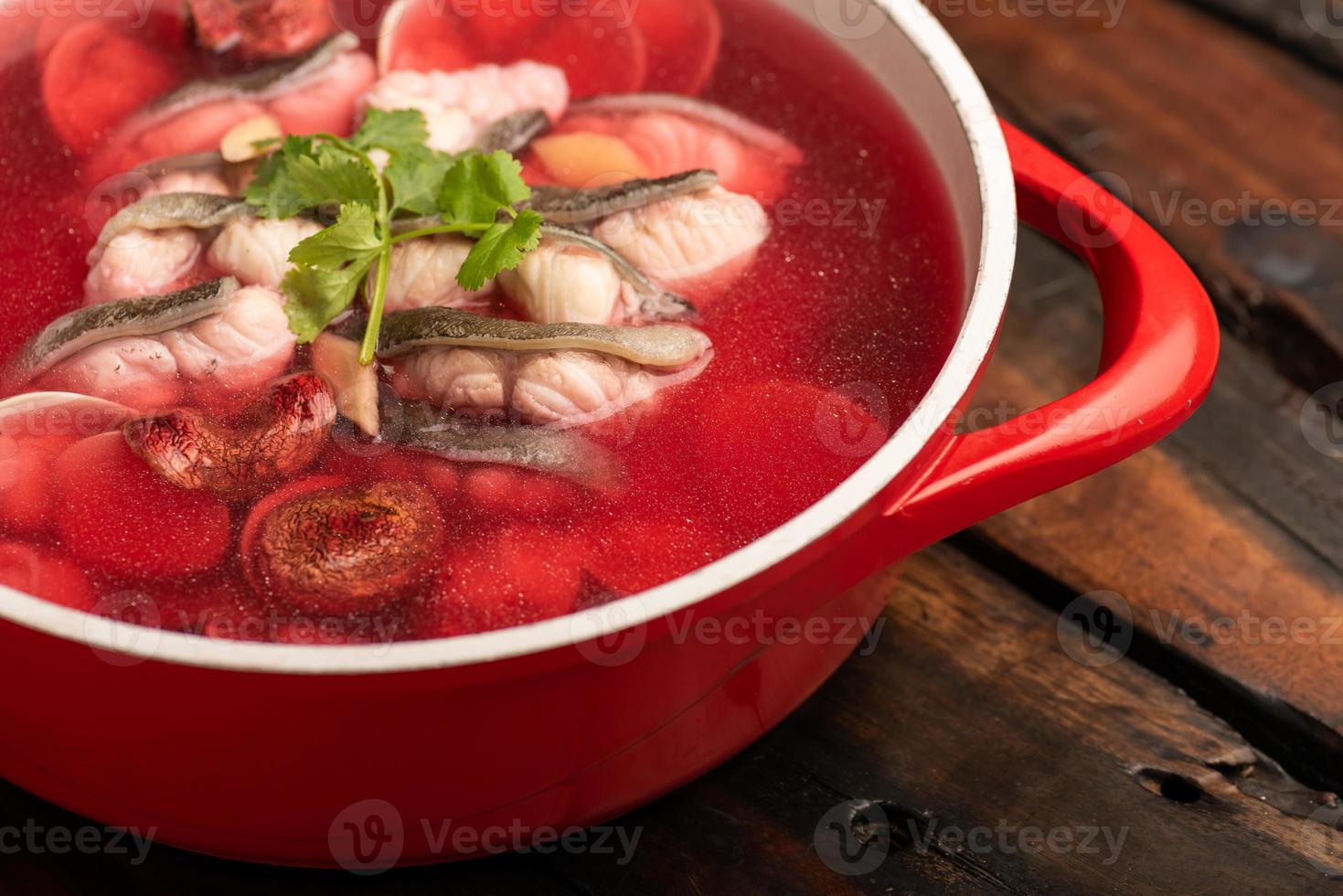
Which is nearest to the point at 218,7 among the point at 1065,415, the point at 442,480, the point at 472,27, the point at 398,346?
the point at 472,27

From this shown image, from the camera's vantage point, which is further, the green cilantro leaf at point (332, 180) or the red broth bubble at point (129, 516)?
the green cilantro leaf at point (332, 180)

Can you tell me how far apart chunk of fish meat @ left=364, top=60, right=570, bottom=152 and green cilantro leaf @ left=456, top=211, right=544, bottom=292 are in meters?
0.32

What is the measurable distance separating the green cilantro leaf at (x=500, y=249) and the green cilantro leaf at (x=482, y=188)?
0.05 meters

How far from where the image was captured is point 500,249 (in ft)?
5.02

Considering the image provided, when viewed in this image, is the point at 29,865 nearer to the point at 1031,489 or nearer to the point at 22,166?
the point at 22,166

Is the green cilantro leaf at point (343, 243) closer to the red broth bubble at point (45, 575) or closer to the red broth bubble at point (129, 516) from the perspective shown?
the red broth bubble at point (129, 516)

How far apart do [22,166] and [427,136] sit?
572mm

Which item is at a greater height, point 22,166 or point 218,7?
point 218,7

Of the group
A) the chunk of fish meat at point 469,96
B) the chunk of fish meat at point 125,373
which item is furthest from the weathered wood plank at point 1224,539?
the chunk of fish meat at point 125,373

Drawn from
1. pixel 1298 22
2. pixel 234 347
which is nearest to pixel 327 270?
pixel 234 347

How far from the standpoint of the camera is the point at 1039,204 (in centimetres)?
172

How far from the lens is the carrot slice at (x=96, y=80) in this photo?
1.90 metres

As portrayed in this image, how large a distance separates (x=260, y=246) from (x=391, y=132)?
25 centimetres

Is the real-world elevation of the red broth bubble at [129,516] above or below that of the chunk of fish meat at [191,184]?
below
